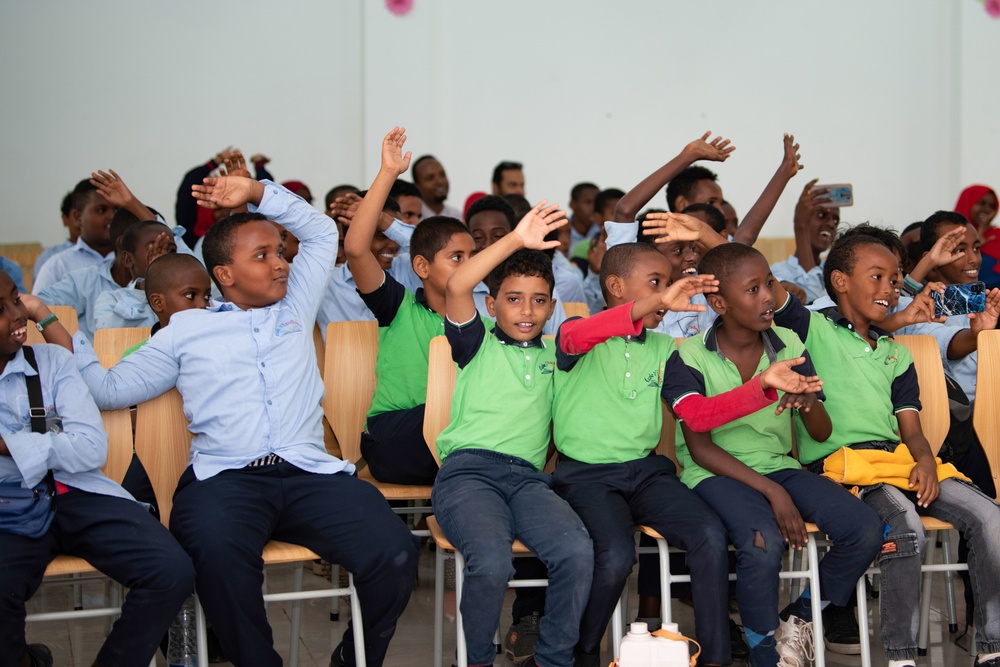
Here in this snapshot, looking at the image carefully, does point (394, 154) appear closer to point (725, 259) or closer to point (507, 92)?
point (725, 259)

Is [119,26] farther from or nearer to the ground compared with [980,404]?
farther from the ground

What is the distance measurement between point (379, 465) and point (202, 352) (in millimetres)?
608

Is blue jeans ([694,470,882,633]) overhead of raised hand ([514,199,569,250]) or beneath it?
beneath

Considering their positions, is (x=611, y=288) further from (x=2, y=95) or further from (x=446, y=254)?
(x=2, y=95)

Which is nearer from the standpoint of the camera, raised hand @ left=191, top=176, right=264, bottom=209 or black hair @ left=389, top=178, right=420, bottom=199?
raised hand @ left=191, top=176, right=264, bottom=209

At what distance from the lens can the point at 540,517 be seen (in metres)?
2.63

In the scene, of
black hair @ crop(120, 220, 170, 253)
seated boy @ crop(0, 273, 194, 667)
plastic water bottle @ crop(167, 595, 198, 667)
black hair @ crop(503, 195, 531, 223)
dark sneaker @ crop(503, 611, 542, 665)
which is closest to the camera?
seated boy @ crop(0, 273, 194, 667)

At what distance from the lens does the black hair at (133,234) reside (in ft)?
12.8

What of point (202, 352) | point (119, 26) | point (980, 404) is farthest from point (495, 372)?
point (119, 26)

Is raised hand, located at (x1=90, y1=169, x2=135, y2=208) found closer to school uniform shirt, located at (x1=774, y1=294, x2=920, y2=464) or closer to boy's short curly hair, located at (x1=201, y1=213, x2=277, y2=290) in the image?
boy's short curly hair, located at (x1=201, y1=213, x2=277, y2=290)

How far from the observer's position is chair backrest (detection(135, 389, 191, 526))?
2748 millimetres

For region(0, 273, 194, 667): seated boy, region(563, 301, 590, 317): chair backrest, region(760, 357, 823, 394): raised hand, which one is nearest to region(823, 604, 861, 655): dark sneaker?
region(760, 357, 823, 394): raised hand

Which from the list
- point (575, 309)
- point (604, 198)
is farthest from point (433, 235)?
point (604, 198)

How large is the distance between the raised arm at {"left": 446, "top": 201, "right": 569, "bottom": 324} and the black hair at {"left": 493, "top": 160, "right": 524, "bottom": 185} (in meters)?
3.48
